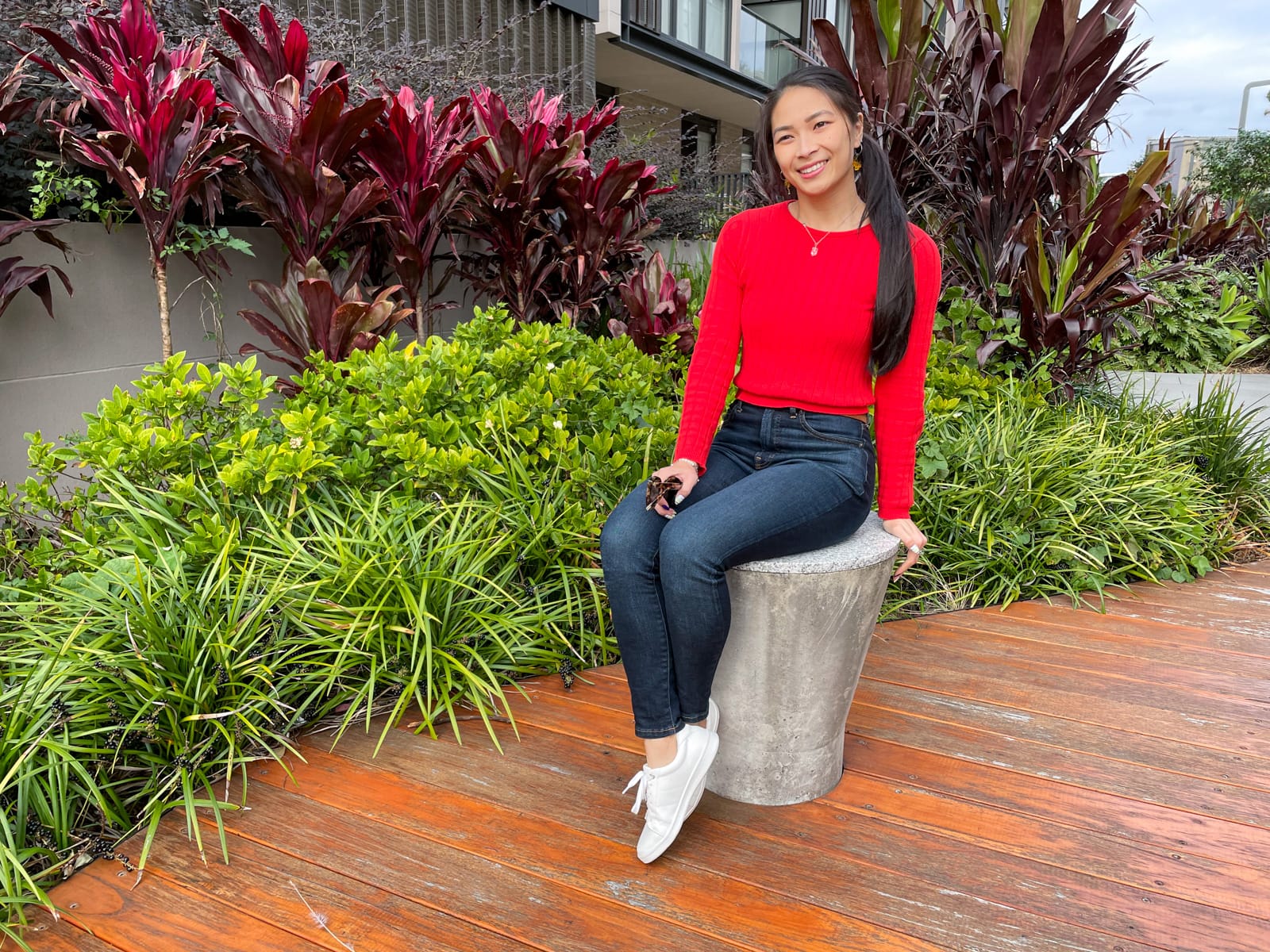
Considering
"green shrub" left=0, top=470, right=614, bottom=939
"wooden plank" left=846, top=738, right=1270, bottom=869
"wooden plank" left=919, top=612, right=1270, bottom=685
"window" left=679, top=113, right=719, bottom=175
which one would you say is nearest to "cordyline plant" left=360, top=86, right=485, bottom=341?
"green shrub" left=0, top=470, right=614, bottom=939

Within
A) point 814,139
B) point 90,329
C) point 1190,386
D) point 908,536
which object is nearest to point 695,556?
point 908,536

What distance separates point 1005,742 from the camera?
208 centimetres

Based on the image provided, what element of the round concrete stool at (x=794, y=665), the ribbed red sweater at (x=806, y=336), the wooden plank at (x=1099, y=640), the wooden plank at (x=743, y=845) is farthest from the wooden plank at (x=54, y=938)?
the wooden plank at (x=1099, y=640)

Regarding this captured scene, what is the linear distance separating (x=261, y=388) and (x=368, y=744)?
1.07 metres

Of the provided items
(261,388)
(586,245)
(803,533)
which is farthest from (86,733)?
(586,245)

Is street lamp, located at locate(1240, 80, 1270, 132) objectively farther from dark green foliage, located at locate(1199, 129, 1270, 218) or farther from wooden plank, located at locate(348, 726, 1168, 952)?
wooden plank, located at locate(348, 726, 1168, 952)

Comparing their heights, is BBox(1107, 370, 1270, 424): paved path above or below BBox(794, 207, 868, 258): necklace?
below

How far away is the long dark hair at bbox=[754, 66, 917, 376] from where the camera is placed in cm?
173

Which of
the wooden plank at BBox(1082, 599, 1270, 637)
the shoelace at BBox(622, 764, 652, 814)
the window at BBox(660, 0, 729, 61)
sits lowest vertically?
the wooden plank at BBox(1082, 599, 1270, 637)

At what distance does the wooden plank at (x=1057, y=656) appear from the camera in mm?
2412

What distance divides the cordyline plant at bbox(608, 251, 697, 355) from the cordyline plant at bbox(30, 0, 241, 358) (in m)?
1.72

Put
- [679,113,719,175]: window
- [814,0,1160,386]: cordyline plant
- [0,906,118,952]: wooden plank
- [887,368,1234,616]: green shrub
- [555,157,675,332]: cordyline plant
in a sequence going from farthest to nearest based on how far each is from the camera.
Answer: [679,113,719,175]: window < [555,157,675,332]: cordyline plant < [814,0,1160,386]: cordyline plant < [887,368,1234,616]: green shrub < [0,906,118,952]: wooden plank

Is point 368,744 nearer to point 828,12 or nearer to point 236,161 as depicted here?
point 236,161

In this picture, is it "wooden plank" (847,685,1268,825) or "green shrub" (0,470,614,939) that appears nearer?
"green shrub" (0,470,614,939)
